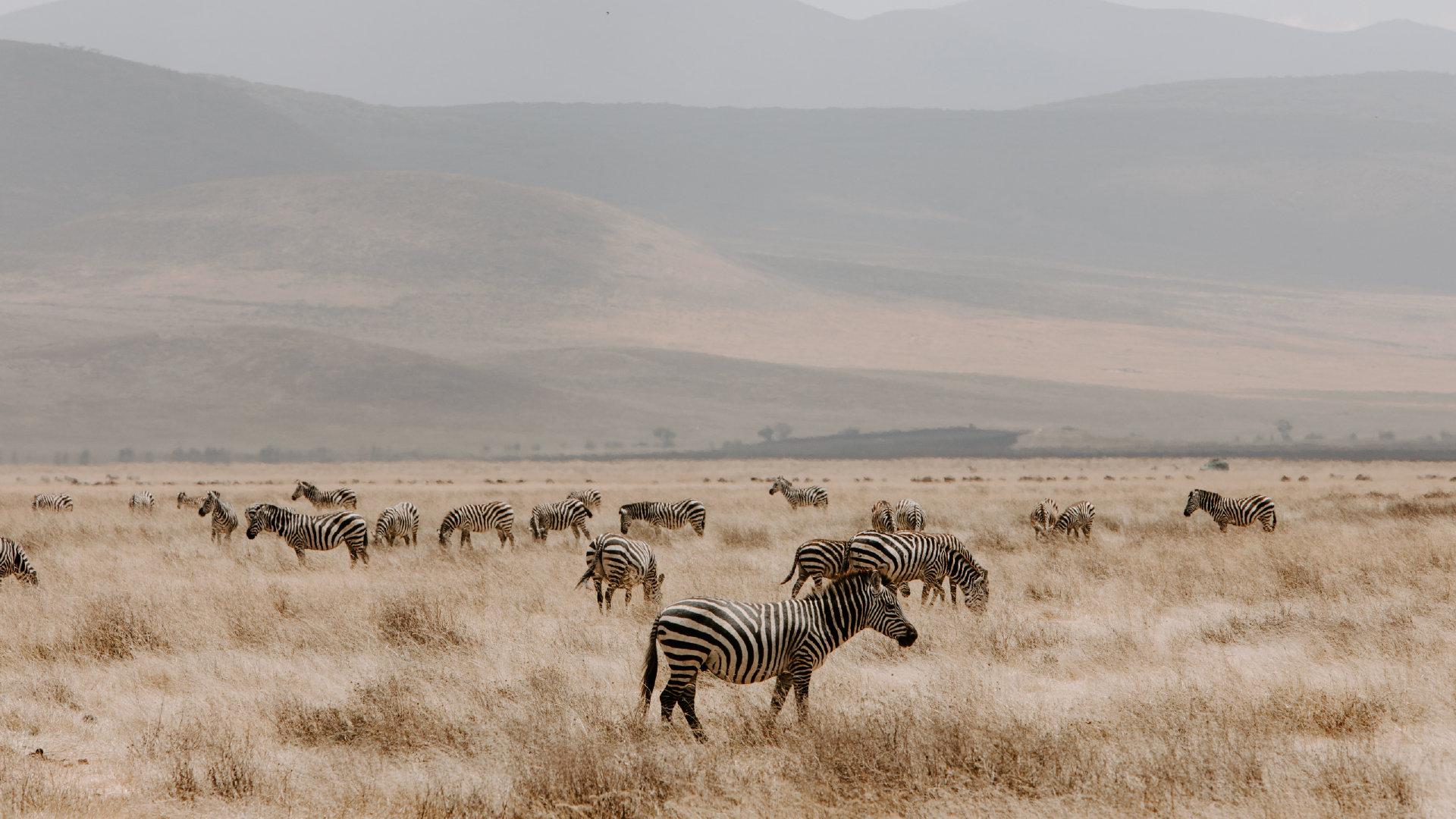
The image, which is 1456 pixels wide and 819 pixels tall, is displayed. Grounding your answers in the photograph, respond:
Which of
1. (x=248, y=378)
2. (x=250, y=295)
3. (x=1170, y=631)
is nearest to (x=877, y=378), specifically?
(x=248, y=378)

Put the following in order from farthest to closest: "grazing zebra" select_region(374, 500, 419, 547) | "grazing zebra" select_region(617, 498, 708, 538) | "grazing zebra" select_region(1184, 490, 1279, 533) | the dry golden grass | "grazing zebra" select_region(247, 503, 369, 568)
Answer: "grazing zebra" select_region(617, 498, 708, 538)
"grazing zebra" select_region(1184, 490, 1279, 533)
"grazing zebra" select_region(374, 500, 419, 547)
"grazing zebra" select_region(247, 503, 369, 568)
the dry golden grass

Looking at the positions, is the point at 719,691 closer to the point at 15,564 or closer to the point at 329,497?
the point at 15,564

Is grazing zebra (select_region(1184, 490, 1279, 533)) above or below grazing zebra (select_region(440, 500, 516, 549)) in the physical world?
above

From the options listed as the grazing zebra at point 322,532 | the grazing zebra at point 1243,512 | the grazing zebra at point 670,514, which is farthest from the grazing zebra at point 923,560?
the grazing zebra at point 1243,512

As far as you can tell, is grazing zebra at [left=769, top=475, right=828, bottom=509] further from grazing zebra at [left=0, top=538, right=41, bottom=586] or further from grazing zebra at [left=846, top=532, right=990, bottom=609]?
grazing zebra at [left=0, top=538, right=41, bottom=586]

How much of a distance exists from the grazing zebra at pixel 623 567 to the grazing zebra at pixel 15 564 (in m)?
8.60

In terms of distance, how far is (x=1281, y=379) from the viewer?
168m

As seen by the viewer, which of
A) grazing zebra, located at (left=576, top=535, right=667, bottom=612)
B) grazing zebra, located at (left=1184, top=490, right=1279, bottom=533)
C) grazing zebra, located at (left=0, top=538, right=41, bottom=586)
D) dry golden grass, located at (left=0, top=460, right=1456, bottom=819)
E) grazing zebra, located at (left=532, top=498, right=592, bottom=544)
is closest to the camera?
dry golden grass, located at (left=0, top=460, right=1456, bottom=819)

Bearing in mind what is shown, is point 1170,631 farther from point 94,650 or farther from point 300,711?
point 94,650

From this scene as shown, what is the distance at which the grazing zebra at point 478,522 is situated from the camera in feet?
89.7

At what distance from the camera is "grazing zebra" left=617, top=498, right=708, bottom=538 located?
2956cm

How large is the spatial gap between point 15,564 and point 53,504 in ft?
68.3

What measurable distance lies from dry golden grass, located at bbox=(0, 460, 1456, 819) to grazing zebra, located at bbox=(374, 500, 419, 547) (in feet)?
1.66

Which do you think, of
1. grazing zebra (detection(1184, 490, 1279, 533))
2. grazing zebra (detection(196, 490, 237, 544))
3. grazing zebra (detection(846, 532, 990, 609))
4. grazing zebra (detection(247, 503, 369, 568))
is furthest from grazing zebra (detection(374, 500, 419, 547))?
grazing zebra (detection(1184, 490, 1279, 533))
